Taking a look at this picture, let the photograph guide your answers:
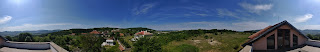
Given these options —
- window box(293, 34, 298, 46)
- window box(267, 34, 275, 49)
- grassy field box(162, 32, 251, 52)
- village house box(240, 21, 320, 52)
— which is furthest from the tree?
window box(293, 34, 298, 46)

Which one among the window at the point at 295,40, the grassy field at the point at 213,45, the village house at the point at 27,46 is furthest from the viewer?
the grassy field at the point at 213,45

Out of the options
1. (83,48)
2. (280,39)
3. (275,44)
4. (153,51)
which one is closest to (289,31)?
(280,39)

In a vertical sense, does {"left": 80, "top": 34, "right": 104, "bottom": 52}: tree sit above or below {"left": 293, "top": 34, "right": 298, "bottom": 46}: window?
below

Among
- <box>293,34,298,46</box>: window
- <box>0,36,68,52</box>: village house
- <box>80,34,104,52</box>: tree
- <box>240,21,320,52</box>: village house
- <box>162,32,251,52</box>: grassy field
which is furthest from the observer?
<box>162,32,251,52</box>: grassy field

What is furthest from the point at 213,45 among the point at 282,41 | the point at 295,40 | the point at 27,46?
the point at 27,46

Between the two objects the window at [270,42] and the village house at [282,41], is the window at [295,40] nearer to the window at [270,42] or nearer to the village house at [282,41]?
the village house at [282,41]

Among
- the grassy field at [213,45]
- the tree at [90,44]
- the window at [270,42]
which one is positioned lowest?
the grassy field at [213,45]

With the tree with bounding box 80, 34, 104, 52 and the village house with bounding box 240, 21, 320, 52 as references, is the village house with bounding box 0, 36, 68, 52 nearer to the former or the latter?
the tree with bounding box 80, 34, 104, 52

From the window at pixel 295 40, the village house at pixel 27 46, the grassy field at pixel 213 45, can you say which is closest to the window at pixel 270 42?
the window at pixel 295 40

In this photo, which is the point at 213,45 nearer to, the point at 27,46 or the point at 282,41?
the point at 282,41
